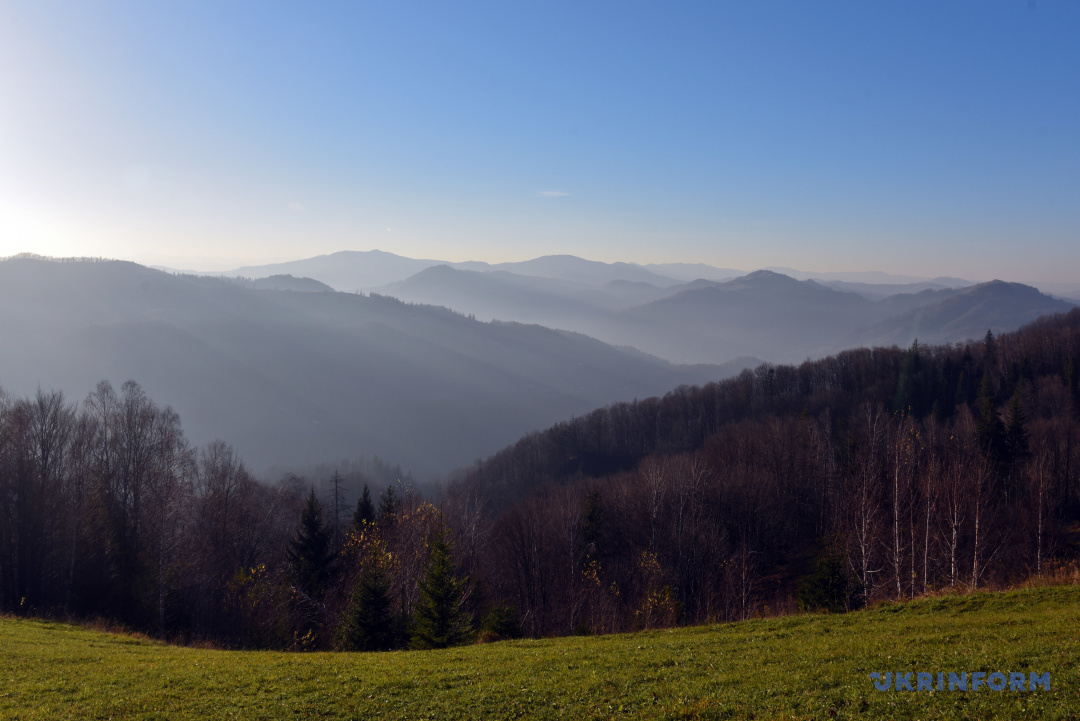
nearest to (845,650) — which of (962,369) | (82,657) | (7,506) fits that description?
(82,657)

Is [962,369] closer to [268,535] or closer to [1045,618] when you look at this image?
[1045,618]

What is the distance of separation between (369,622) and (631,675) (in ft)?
45.0

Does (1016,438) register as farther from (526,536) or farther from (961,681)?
(961,681)

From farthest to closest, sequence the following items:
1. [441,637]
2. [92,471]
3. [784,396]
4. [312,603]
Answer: [784,396]
[92,471]
[312,603]
[441,637]

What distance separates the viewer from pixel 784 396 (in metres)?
96.0

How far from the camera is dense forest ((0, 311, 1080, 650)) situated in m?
27.0

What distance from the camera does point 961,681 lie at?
9.43 meters

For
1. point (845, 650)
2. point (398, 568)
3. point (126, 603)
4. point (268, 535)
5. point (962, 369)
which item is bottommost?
point (268, 535)

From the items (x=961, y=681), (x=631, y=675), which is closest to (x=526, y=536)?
(x=631, y=675)

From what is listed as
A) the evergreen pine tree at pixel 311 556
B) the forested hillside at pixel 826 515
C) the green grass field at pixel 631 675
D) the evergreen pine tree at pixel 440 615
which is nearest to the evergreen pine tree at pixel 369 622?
the evergreen pine tree at pixel 440 615

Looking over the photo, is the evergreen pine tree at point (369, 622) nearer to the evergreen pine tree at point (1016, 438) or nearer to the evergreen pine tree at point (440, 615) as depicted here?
the evergreen pine tree at point (440, 615)

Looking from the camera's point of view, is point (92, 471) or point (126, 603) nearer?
point (126, 603)

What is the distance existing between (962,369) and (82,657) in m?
102

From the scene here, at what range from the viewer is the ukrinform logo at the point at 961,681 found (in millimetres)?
8992
